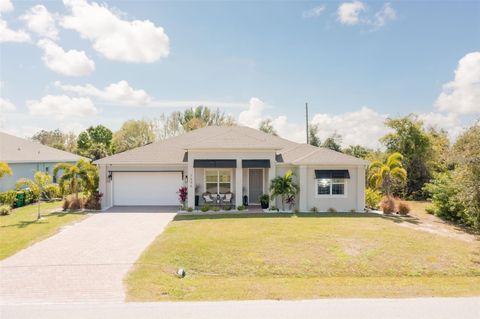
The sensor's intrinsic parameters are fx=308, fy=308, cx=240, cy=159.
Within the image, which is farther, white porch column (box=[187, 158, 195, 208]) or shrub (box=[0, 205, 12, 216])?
white porch column (box=[187, 158, 195, 208])

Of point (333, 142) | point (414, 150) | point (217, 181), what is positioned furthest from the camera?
point (333, 142)

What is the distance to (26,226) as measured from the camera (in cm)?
1738

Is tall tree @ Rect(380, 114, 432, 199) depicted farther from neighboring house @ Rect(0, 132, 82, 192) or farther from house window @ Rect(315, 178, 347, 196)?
neighboring house @ Rect(0, 132, 82, 192)

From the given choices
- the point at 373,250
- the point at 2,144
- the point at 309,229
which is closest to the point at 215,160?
the point at 309,229

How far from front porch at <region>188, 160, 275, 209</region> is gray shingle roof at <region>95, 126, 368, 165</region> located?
1234mm

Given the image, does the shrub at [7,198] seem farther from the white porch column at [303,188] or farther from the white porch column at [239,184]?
the white porch column at [303,188]

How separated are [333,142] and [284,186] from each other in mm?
27219

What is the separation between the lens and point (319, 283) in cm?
1044

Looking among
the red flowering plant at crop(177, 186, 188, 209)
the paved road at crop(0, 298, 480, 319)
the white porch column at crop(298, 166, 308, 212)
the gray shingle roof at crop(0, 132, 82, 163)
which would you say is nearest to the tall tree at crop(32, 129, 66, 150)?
the gray shingle roof at crop(0, 132, 82, 163)

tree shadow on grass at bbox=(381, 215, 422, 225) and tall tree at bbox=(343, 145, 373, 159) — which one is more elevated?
tall tree at bbox=(343, 145, 373, 159)

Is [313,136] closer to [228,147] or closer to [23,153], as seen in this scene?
[228,147]

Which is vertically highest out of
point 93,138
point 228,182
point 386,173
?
point 93,138

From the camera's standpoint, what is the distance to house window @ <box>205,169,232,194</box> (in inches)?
926

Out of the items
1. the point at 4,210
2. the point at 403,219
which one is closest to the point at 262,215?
the point at 403,219
